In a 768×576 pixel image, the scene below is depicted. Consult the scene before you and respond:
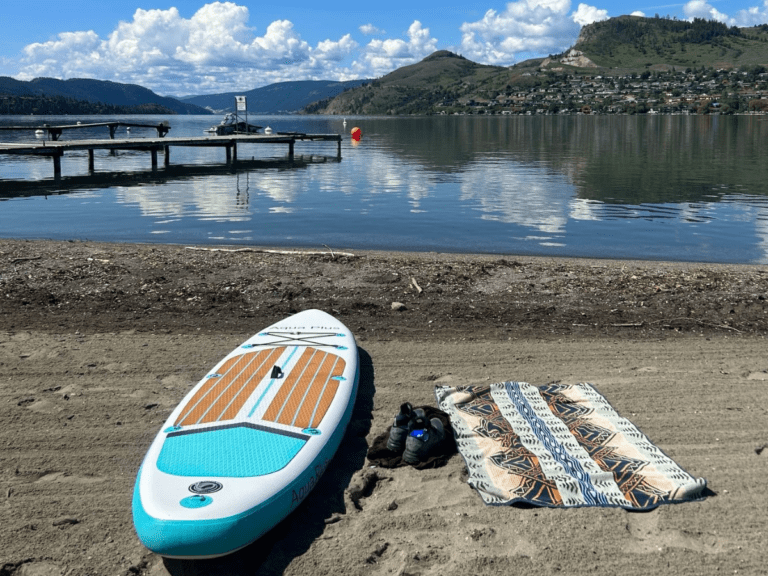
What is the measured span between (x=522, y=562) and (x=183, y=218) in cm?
1687

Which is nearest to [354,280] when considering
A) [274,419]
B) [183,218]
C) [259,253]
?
[259,253]

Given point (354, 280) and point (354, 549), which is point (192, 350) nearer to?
point (354, 280)

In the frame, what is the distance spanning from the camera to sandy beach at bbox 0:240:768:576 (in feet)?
13.3

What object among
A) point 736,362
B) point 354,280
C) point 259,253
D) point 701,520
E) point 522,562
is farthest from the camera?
point 259,253

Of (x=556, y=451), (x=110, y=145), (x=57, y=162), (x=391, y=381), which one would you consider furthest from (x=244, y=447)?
(x=110, y=145)

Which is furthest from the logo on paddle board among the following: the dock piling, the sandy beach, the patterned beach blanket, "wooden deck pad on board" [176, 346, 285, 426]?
the dock piling

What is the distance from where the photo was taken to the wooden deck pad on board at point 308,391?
520cm

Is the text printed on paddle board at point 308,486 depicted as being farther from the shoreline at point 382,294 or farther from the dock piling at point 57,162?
the dock piling at point 57,162

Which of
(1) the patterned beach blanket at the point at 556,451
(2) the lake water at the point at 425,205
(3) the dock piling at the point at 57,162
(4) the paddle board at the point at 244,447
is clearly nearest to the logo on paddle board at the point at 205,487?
(4) the paddle board at the point at 244,447

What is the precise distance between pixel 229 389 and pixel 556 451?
2620 mm

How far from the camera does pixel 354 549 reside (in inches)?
159

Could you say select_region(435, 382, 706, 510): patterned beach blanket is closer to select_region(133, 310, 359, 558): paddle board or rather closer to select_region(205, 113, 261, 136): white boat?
select_region(133, 310, 359, 558): paddle board

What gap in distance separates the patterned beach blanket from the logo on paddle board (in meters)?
1.66

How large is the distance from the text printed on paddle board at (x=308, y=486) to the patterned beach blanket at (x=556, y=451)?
1.01 metres
